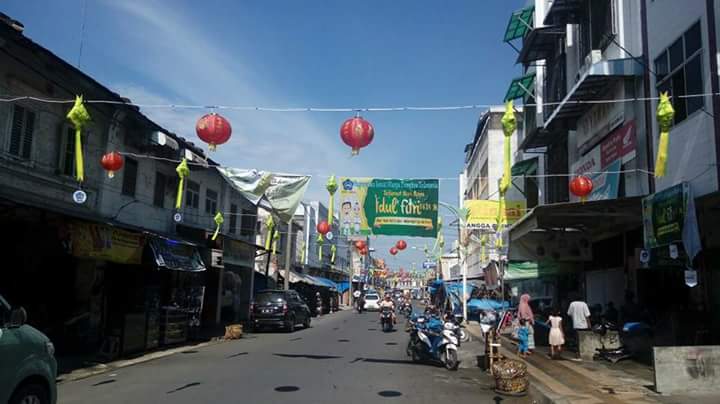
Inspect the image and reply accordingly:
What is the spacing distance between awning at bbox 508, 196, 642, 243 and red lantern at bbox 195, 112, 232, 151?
7757 mm

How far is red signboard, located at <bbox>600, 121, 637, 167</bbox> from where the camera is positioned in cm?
1580

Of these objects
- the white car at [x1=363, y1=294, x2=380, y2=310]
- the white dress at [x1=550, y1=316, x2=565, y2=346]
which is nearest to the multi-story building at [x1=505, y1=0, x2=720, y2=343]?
the white dress at [x1=550, y1=316, x2=565, y2=346]

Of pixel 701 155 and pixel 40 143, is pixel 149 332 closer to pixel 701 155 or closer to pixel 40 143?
pixel 40 143

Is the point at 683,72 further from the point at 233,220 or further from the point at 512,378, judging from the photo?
the point at 233,220

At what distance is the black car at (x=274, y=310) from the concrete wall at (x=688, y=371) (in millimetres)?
16971

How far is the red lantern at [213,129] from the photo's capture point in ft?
Answer: 37.6

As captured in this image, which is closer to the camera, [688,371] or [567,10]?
[688,371]

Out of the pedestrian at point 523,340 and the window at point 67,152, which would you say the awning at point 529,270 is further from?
the window at point 67,152

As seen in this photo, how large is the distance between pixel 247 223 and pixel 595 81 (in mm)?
20222

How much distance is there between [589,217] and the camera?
1599 centimetres

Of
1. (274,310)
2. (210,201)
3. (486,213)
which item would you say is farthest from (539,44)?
(210,201)

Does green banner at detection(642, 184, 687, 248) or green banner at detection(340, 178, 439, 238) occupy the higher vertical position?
green banner at detection(340, 178, 439, 238)

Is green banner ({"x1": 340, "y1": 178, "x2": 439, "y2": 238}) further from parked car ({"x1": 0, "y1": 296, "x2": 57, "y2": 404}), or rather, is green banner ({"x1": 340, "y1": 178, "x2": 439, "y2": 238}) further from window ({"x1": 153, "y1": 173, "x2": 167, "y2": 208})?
parked car ({"x1": 0, "y1": 296, "x2": 57, "y2": 404})

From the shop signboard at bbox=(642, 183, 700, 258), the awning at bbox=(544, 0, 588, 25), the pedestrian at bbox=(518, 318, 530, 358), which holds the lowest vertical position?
the pedestrian at bbox=(518, 318, 530, 358)
